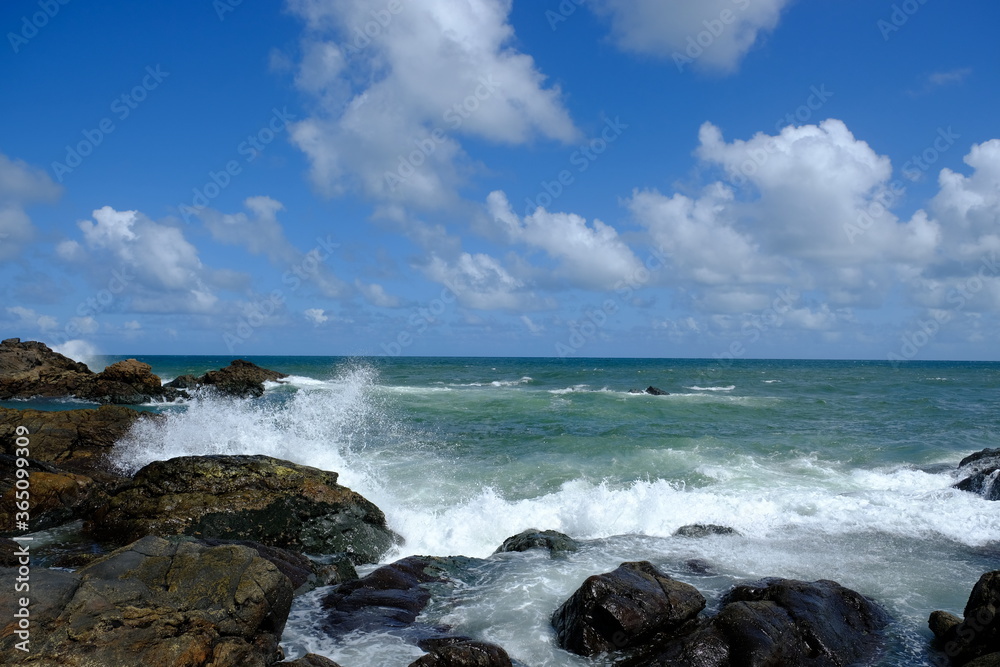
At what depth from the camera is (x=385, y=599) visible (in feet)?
23.9

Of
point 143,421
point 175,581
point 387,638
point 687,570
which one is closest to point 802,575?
point 687,570

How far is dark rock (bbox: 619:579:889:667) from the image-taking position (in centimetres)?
572

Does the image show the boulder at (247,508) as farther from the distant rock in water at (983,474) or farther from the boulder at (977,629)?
the distant rock in water at (983,474)

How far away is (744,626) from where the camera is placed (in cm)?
592

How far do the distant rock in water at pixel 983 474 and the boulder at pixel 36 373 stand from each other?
39.2 m

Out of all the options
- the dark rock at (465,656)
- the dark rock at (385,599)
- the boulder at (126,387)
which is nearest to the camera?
the dark rock at (465,656)

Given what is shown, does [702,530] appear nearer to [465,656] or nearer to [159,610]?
[465,656]

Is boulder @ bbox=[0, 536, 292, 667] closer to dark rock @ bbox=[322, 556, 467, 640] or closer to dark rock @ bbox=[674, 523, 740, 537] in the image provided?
dark rock @ bbox=[322, 556, 467, 640]

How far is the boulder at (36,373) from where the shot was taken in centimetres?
3256

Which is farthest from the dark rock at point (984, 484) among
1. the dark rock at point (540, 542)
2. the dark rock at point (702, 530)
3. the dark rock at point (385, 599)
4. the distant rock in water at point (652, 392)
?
the distant rock in water at point (652, 392)

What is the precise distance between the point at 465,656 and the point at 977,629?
518cm

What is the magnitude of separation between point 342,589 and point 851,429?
74.4ft

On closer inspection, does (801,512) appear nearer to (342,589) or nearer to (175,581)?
(342,589)

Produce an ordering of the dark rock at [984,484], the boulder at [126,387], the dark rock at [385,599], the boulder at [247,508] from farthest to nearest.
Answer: the boulder at [126,387] < the dark rock at [984,484] < the boulder at [247,508] < the dark rock at [385,599]
